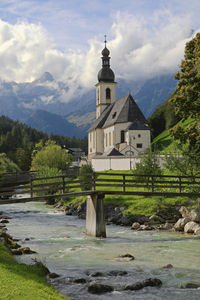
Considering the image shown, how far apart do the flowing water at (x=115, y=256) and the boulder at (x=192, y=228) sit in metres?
0.96

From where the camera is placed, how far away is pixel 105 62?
10562 centimetres

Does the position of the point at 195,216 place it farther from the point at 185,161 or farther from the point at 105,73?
the point at 105,73

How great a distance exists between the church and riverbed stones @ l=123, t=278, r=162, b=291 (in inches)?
2172

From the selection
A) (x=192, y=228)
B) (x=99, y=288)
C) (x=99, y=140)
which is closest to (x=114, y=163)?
(x=192, y=228)

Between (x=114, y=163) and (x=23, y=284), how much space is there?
162 ft

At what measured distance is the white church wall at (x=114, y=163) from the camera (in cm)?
5403

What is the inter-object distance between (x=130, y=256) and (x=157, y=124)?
100 meters

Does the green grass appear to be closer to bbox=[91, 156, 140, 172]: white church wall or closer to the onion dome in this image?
bbox=[91, 156, 140, 172]: white church wall

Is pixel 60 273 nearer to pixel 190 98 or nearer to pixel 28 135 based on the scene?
pixel 190 98

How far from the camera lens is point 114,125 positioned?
86750 mm

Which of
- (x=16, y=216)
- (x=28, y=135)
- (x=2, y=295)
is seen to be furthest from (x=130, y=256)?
(x=28, y=135)

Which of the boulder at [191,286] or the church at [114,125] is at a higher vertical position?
the church at [114,125]

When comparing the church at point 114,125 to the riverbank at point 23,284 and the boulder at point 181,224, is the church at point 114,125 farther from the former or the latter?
the riverbank at point 23,284

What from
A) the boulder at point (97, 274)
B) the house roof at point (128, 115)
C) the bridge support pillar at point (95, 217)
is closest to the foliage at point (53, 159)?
the house roof at point (128, 115)
